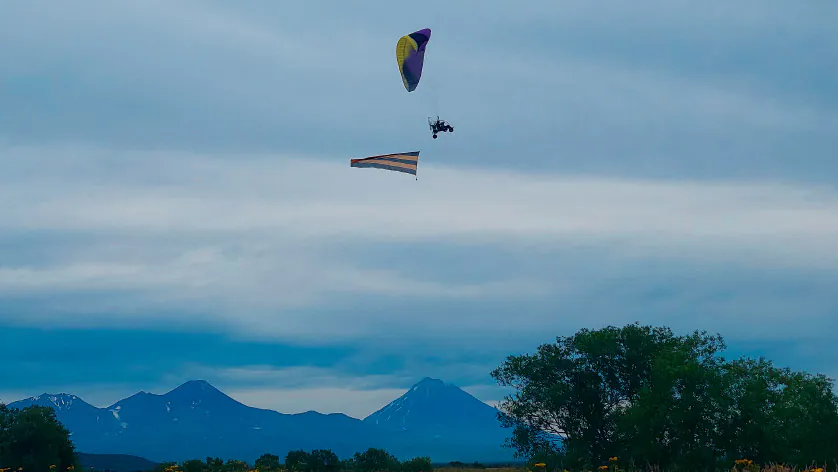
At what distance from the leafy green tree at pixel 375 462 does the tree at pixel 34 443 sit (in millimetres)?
17757

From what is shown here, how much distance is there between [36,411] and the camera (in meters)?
58.0

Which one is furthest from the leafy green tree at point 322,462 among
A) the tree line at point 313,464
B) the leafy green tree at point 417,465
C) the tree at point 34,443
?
the tree at point 34,443

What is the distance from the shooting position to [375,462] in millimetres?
60344

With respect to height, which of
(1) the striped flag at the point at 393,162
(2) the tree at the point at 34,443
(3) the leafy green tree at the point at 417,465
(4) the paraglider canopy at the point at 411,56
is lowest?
(3) the leafy green tree at the point at 417,465

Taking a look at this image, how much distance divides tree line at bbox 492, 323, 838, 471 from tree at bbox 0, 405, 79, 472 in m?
30.1

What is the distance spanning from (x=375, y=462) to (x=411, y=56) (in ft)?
86.7

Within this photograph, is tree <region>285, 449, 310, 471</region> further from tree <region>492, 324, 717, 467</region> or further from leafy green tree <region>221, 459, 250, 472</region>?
tree <region>492, 324, 717, 467</region>

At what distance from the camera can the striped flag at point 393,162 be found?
2221 inches

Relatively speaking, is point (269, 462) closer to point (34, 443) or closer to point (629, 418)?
point (34, 443)

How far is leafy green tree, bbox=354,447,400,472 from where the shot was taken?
5738 cm

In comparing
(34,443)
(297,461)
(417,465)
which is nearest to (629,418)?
(417,465)

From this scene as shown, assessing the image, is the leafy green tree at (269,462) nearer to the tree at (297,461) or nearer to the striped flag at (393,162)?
the tree at (297,461)

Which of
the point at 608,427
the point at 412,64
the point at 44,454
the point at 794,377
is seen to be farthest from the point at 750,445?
the point at 44,454

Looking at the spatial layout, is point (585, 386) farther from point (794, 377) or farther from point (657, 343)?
point (794, 377)
